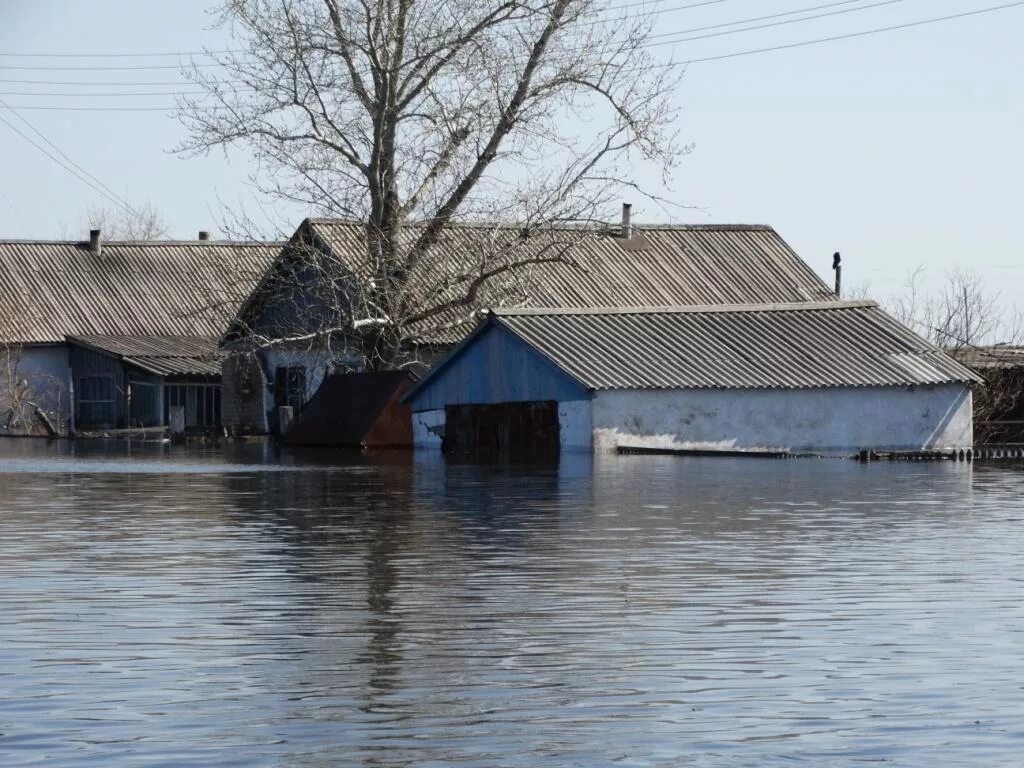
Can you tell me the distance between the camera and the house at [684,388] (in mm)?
37125

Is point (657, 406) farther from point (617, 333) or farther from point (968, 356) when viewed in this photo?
point (968, 356)

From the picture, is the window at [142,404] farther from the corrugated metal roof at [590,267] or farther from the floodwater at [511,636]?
the floodwater at [511,636]

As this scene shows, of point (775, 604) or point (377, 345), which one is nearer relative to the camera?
point (775, 604)

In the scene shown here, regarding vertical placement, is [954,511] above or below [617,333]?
below

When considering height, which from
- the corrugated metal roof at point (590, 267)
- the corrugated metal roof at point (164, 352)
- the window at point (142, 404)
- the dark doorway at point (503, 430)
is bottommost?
the dark doorway at point (503, 430)

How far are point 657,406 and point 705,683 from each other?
1121 inches

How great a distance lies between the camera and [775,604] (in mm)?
11656

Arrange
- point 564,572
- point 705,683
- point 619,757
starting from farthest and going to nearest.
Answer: point 564,572, point 705,683, point 619,757

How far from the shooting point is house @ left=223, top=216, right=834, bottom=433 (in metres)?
43.5

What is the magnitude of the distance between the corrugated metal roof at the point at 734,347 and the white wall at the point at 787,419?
304 millimetres

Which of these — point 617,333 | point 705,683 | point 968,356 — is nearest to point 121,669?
point 705,683

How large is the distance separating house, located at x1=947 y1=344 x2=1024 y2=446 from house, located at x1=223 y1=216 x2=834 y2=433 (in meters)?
5.54

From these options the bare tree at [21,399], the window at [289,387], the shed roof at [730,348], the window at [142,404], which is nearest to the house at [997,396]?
the shed roof at [730,348]

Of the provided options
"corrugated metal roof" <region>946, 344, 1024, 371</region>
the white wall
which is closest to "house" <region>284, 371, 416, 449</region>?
the white wall
